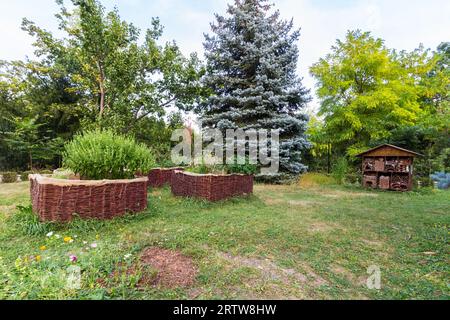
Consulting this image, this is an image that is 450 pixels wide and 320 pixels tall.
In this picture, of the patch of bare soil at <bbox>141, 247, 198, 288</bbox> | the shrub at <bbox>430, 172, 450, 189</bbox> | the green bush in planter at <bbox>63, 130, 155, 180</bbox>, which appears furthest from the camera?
the shrub at <bbox>430, 172, 450, 189</bbox>

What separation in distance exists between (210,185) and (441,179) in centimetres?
1010

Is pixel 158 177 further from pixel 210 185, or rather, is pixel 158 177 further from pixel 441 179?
pixel 441 179

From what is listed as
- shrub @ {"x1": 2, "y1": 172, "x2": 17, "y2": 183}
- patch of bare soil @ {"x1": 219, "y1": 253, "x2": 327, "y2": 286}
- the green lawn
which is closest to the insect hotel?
the green lawn

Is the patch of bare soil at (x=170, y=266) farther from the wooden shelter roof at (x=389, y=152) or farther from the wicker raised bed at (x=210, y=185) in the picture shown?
the wooden shelter roof at (x=389, y=152)

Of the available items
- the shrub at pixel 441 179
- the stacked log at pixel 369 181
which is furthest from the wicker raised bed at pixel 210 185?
the shrub at pixel 441 179

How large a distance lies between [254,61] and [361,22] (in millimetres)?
5821

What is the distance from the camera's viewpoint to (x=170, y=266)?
187 centimetres

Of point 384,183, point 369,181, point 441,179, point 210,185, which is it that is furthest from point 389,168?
point 210,185

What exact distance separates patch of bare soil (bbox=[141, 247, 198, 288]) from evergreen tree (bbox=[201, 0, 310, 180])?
6.32 meters

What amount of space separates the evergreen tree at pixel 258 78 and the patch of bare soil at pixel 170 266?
20.7 ft

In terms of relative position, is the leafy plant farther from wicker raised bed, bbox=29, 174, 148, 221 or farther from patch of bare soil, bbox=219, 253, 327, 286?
wicker raised bed, bbox=29, 174, 148, 221

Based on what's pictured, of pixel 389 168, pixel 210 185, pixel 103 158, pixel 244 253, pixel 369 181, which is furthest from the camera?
pixel 369 181

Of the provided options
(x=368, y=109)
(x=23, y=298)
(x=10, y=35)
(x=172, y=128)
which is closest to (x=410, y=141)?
(x=368, y=109)

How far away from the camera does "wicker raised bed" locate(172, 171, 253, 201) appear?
4.56 metres
